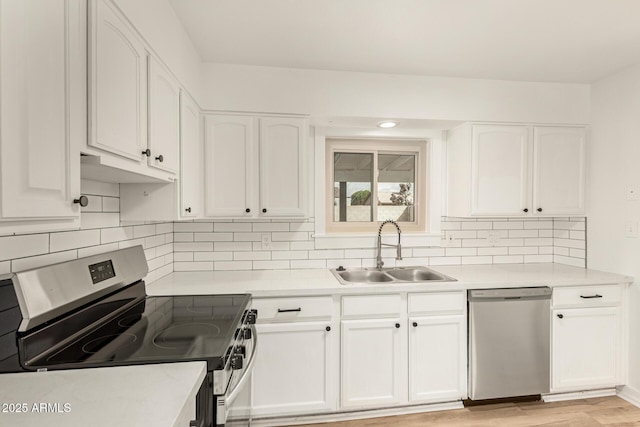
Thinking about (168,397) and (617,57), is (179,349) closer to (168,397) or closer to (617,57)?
(168,397)

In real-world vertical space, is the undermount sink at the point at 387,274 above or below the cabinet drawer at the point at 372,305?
above

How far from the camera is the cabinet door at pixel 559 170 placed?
2531 mm

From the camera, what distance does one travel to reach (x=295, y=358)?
1.98 m

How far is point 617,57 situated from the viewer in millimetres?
2172

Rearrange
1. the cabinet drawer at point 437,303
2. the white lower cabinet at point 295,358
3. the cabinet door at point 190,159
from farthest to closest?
the cabinet drawer at point 437,303 < the white lower cabinet at point 295,358 < the cabinet door at point 190,159

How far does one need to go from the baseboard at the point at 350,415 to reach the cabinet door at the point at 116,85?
1.75m

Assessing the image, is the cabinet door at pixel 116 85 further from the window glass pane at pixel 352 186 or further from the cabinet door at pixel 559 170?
the cabinet door at pixel 559 170

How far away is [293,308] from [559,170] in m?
2.35

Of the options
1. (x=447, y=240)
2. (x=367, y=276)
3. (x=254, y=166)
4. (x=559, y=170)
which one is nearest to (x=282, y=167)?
(x=254, y=166)

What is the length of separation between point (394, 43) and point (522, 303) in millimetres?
1896

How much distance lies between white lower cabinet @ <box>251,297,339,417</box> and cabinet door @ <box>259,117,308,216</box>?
68 centimetres

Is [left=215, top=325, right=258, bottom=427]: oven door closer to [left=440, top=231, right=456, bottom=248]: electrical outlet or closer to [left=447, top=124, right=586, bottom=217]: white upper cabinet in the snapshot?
[left=440, top=231, right=456, bottom=248]: electrical outlet

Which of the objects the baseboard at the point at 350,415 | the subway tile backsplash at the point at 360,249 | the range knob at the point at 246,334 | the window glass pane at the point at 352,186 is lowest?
the baseboard at the point at 350,415

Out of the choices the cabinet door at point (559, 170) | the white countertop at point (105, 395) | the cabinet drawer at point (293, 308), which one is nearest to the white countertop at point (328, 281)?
the cabinet drawer at point (293, 308)
